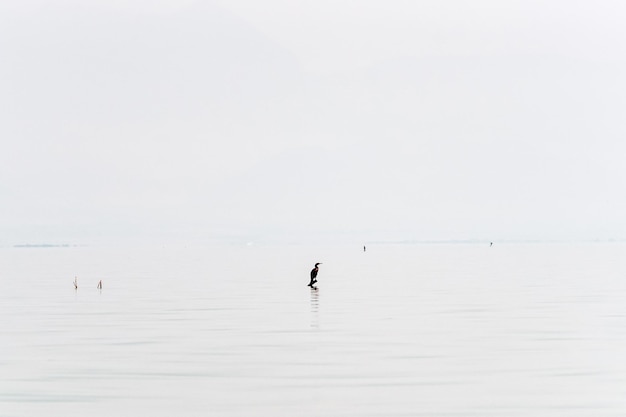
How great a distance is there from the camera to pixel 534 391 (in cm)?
2458

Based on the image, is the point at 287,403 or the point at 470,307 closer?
the point at 287,403

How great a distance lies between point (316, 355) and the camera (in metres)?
31.2

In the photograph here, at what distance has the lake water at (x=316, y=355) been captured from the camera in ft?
76.2

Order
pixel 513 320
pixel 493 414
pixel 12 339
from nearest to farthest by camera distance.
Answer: pixel 493 414 → pixel 12 339 → pixel 513 320

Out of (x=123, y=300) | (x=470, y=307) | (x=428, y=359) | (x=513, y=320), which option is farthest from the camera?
(x=123, y=300)

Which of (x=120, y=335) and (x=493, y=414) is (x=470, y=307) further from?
(x=493, y=414)

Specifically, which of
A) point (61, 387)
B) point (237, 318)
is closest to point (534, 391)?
point (61, 387)

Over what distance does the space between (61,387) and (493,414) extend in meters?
9.68

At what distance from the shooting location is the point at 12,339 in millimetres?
36625

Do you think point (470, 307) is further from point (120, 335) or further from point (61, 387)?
point (61, 387)

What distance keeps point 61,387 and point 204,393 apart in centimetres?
341

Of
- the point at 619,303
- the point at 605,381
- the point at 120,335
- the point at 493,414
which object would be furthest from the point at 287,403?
the point at 619,303

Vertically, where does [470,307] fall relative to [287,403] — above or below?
above

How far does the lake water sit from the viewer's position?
23219mm
